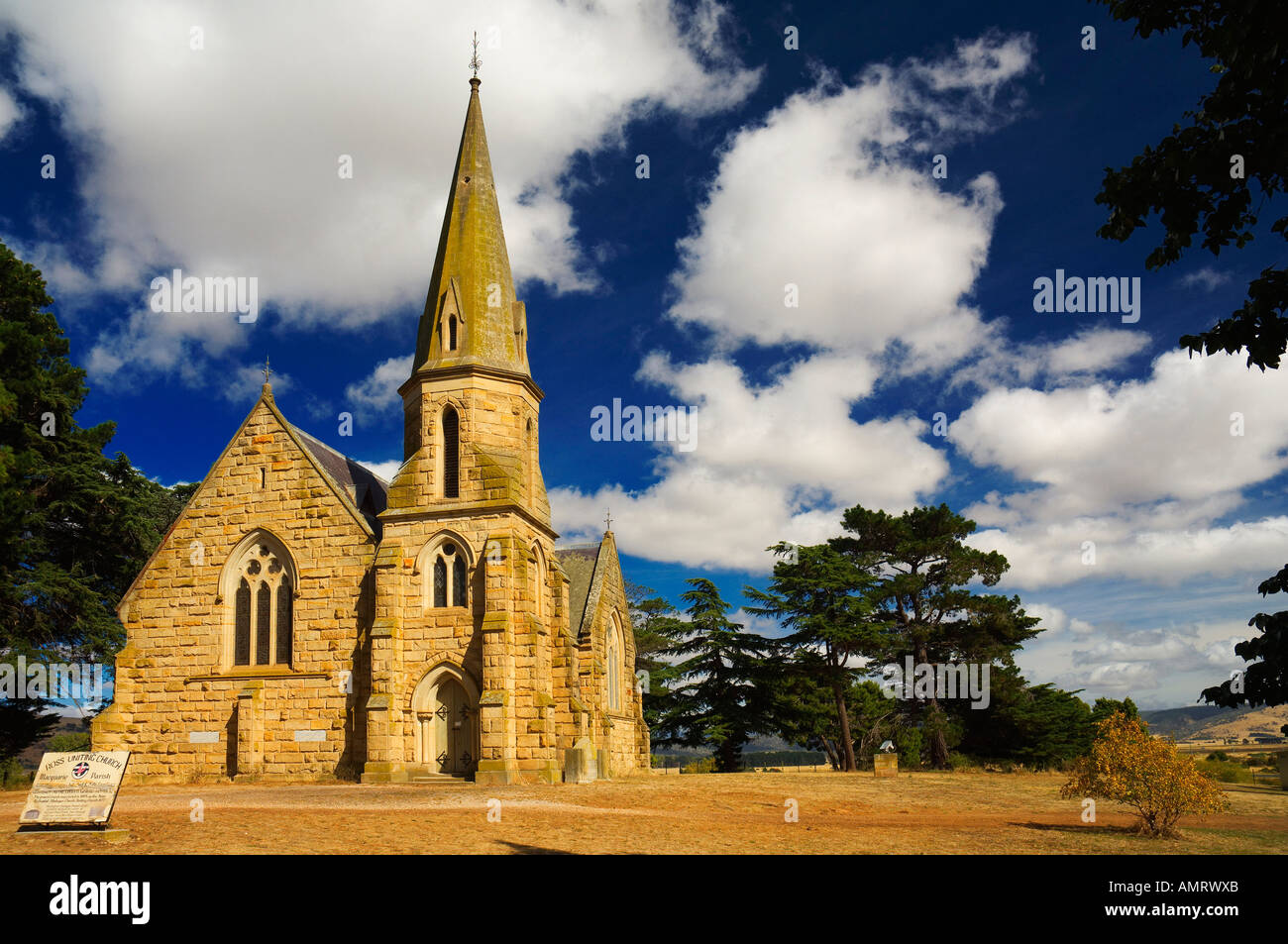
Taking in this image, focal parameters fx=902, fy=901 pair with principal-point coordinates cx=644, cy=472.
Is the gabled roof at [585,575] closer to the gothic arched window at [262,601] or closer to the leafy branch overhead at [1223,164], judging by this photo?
the gothic arched window at [262,601]

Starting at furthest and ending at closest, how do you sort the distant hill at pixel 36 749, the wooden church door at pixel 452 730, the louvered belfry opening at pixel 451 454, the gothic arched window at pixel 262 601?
1. the distant hill at pixel 36 749
2. the louvered belfry opening at pixel 451 454
3. the gothic arched window at pixel 262 601
4. the wooden church door at pixel 452 730

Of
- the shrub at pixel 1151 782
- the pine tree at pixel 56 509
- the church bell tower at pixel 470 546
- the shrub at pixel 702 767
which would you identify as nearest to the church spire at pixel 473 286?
the church bell tower at pixel 470 546

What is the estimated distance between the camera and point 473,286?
28875 mm

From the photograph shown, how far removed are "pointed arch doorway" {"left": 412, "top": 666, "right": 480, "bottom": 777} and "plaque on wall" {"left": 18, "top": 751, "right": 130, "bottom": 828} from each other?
1284cm

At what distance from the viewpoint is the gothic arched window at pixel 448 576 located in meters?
25.6

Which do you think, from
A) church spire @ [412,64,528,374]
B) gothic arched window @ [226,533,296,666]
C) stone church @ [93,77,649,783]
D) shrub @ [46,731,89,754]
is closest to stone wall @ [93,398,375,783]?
stone church @ [93,77,649,783]

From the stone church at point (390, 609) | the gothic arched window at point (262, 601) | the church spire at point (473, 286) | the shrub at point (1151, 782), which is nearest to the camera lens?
the shrub at point (1151, 782)

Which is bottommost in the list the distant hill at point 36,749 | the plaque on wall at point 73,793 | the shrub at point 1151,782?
the distant hill at point 36,749

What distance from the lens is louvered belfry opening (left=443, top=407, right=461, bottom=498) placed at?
1059 inches

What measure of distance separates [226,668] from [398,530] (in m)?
6.44

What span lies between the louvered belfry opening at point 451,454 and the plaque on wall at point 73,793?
14862 mm

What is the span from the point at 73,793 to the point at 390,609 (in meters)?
13.2
